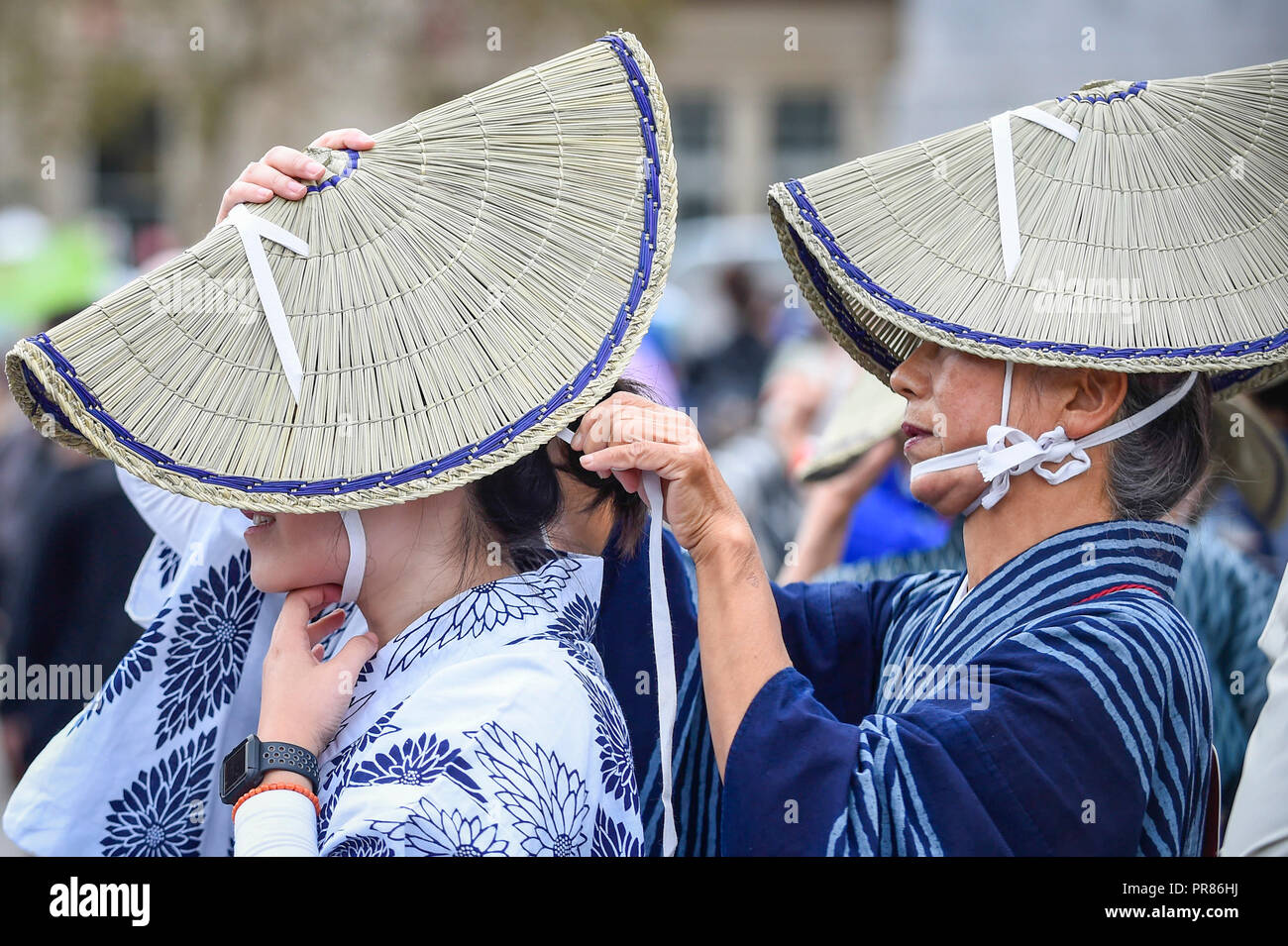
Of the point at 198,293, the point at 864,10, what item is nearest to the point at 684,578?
the point at 198,293

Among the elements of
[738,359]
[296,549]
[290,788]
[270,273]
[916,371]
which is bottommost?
[290,788]

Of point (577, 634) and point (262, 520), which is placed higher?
point (262, 520)

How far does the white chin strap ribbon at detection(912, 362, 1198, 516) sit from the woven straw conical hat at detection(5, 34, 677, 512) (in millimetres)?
572

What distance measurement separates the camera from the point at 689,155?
1058 inches

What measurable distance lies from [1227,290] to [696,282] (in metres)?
14.6

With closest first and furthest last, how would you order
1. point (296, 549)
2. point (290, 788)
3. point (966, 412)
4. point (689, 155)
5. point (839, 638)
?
point (290, 788)
point (296, 549)
point (966, 412)
point (839, 638)
point (689, 155)

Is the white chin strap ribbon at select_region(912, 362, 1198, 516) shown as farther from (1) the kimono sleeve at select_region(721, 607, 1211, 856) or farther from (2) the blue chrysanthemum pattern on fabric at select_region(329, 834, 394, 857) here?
(2) the blue chrysanthemum pattern on fabric at select_region(329, 834, 394, 857)

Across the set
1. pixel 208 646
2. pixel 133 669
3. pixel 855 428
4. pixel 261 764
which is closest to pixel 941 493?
pixel 261 764

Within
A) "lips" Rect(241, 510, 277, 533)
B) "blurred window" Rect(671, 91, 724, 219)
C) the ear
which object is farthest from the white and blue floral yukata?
"blurred window" Rect(671, 91, 724, 219)

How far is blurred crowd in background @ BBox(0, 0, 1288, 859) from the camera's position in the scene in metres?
4.17

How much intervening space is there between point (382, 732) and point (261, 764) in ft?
0.61

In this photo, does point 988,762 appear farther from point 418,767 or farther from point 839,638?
point 418,767
